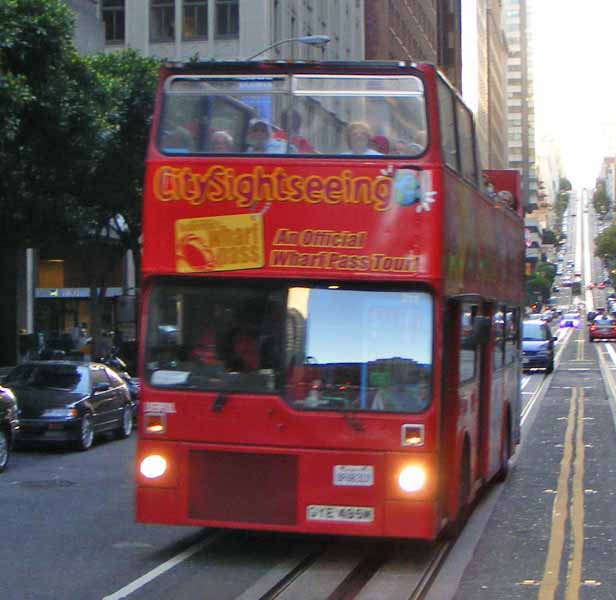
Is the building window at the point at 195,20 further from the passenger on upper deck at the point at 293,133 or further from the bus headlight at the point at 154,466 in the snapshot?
the bus headlight at the point at 154,466

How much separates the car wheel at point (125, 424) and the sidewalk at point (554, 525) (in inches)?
282

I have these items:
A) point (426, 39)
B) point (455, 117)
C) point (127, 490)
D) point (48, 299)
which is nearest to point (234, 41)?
point (48, 299)

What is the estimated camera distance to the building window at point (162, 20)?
163ft

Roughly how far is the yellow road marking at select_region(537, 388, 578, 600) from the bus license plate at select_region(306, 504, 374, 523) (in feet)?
4.69

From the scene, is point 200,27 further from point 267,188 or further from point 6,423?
point 267,188

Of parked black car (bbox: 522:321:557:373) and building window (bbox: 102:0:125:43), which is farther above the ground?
building window (bbox: 102:0:125:43)

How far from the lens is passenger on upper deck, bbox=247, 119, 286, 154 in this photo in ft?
32.8

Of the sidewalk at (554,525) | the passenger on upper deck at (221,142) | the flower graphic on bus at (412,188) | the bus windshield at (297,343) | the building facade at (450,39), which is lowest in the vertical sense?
the sidewalk at (554,525)

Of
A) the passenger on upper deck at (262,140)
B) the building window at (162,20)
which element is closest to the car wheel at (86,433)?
the passenger on upper deck at (262,140)

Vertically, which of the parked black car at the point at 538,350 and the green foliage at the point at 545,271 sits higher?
the green foliage at the point at 545,271

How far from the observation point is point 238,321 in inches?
389

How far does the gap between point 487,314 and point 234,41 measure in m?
36.5

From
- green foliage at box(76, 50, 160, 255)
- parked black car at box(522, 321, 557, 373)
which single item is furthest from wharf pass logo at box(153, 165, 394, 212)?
parked black car at box(522, 321, 557, 373)

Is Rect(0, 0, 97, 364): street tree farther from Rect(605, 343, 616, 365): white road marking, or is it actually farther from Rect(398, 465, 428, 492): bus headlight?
Rect(605, 343, 616, 365): white road marking
